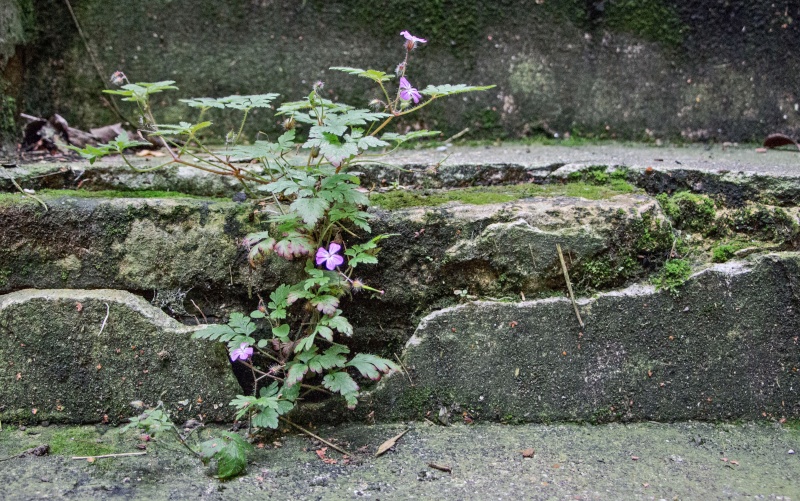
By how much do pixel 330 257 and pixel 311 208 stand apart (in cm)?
16

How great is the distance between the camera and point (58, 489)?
1.42 m

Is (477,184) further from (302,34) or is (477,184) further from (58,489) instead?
(58,489)

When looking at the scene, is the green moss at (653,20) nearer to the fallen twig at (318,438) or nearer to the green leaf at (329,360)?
the green leaf at (329,360)

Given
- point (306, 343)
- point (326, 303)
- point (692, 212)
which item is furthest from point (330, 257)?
point (692, 212)

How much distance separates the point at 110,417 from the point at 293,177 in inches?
32.0

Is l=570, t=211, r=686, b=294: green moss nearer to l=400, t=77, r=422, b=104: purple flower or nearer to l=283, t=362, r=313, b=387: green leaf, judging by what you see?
l=400, t=77, r=422, b=104: purple flower

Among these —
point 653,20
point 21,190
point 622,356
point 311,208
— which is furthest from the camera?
point 653,20

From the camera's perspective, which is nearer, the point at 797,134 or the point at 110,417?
the point at 110,417

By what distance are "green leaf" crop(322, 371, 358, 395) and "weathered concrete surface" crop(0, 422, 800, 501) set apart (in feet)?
0.55

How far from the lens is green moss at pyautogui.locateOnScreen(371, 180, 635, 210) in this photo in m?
1.89

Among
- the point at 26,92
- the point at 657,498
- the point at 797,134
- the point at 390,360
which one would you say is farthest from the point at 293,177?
the point at 797,134

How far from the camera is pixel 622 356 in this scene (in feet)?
5.80

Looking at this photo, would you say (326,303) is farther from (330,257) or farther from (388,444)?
(388,444)

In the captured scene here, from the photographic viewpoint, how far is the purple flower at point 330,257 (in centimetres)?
163
